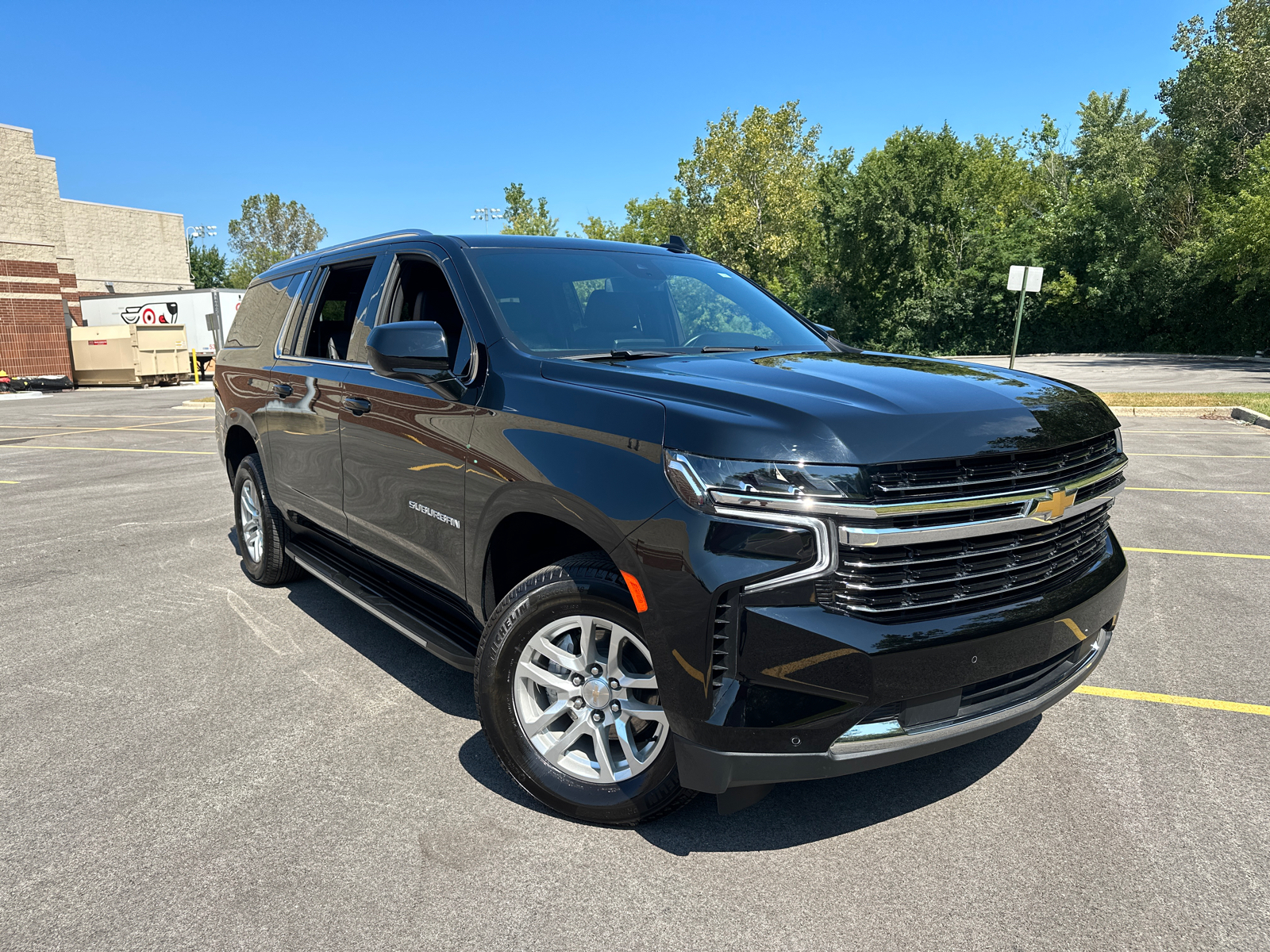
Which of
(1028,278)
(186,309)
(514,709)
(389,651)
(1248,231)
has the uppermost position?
(1248,231)

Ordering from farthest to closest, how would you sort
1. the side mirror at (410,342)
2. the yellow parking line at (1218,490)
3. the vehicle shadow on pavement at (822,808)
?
1. the yellow parking line at (1218,490)
2. the side mirror at (410,342)
3. the vehicle shadow on pavement at (822,808)

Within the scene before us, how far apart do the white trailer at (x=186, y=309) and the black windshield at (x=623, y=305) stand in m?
31.9

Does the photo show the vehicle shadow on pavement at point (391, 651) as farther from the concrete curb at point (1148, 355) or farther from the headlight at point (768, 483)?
the concrete curb at point (1148, 355)

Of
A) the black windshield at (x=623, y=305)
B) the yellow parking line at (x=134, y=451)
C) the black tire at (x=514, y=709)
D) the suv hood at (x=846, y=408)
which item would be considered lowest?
the yellow parking line at (x=134, y=451)

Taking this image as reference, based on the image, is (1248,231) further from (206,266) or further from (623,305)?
(206,266)

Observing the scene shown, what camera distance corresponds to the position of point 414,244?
4.05m

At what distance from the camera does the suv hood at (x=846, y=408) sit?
7.97 ft

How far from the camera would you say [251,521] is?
19.4 feet

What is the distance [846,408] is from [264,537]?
14.1ft

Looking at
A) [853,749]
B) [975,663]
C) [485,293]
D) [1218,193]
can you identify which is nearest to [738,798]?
[853,749]

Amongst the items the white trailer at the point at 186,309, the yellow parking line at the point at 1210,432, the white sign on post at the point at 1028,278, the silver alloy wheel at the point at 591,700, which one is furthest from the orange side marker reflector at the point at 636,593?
the white trailer at the point at 186,309

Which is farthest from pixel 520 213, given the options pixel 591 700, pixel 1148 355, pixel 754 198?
pixel 591 700

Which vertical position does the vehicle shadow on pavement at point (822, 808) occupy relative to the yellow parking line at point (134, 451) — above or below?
above

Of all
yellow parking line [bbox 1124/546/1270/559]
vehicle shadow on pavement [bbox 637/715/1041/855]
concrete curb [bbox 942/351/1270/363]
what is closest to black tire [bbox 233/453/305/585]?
vehicle shadow on pavement [bbox 637/715/1041/855]
